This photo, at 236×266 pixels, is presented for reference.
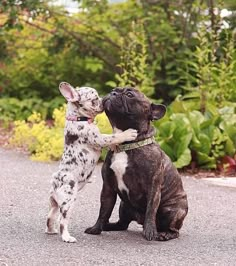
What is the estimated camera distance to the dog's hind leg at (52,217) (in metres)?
5.53

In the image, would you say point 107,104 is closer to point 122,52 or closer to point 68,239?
point 68,239

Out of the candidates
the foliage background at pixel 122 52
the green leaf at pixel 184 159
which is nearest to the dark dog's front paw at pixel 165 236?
the green leaf at pixel 184 159

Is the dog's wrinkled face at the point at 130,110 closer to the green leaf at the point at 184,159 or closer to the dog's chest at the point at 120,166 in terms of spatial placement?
the dog's chest at the point at 120,166

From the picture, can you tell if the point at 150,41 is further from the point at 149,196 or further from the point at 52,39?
the point at 149,196

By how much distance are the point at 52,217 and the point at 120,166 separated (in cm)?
64

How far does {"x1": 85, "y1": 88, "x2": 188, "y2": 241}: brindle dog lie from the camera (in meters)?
5.45

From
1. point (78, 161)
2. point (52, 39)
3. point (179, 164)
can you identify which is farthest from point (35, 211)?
point (52, 39)

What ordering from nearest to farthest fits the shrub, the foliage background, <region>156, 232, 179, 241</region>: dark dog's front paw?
<region>156, 232, 179, 241</region>: dark dog's front paw
the shrub
the foliage background

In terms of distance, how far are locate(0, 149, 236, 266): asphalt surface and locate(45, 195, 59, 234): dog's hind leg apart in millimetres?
62

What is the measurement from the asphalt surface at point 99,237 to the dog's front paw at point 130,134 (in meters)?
0.76

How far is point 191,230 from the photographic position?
618 cm

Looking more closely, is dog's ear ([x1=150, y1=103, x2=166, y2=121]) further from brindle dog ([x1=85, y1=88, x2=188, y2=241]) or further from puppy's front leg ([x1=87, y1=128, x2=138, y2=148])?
puppy's front leg ([x1=87, y1=128, x2=138, y2=148])

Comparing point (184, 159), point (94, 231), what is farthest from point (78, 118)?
point (184, 159)

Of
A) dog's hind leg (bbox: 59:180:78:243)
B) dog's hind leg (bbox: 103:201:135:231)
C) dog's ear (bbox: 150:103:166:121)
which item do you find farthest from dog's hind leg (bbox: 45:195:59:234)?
dog's ear (bbox: 150:103:166:121)
